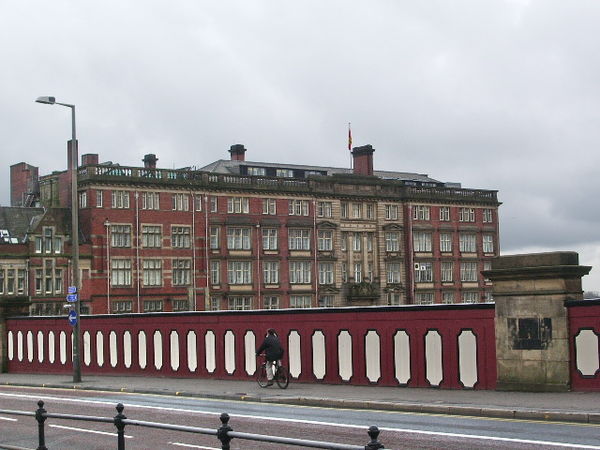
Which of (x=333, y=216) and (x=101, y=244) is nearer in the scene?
(x=101, y=244)

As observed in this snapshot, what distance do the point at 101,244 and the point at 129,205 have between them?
15.4 ft

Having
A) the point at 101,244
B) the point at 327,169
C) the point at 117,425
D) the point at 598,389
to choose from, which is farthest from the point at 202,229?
the point at 117,425

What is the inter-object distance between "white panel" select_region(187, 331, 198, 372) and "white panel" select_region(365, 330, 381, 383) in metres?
8.45

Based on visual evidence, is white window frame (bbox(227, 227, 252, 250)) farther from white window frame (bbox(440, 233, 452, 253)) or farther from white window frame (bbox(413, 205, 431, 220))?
white window frame (bbox(440, 233, 452, 253))

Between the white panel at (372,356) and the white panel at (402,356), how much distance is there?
26.8 inches

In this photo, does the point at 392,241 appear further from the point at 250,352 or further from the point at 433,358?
the point at 433,358

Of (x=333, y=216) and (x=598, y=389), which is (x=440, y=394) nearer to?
(x=598, y=389)

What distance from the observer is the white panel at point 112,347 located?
3788 cm

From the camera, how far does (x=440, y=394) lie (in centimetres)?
2348

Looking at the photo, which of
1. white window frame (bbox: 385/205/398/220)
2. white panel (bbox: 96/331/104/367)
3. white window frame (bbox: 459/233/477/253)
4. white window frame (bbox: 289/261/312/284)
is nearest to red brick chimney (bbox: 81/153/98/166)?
white window frame (bbox: 289/261/312/284)

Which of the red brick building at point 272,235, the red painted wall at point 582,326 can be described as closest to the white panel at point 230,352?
the red painted wall at point 582,326

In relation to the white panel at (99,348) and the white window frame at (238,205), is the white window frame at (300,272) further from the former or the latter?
the white panel at (99,348)

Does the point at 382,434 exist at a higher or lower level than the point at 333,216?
lower

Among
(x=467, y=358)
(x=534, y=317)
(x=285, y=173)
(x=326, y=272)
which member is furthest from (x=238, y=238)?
(x=534, y=317)
